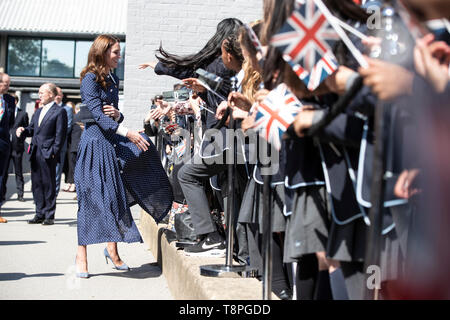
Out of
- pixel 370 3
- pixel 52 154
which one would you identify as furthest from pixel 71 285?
pixel 52 154

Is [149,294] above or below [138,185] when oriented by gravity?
below

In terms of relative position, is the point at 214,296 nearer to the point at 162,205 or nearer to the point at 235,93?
the point at 235,93

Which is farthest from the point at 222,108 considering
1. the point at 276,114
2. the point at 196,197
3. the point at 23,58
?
the point at 23,58

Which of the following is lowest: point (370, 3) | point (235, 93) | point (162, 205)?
point (162, 205)

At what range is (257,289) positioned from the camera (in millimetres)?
3797

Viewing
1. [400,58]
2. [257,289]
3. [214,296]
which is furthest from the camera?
[257,289]

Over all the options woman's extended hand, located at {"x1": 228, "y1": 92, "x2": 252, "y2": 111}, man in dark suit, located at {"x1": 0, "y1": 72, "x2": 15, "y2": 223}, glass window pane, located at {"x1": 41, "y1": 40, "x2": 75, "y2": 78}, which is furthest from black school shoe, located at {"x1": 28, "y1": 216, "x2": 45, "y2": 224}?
glass window pane, located at {"x1": 41, "y1": 40, "x2": 75, "y2": 78}

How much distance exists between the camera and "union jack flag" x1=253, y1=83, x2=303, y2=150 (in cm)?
310

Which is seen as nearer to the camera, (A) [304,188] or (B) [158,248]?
(A) [304,188]

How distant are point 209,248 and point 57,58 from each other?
22625 millimetres

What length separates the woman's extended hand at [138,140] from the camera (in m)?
5.96

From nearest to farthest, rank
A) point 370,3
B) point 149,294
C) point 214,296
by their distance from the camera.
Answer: point 370,3
point 214,296
point 149,294

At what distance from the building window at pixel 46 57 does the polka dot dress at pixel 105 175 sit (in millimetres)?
20988

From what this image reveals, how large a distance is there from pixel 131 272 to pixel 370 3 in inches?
156
